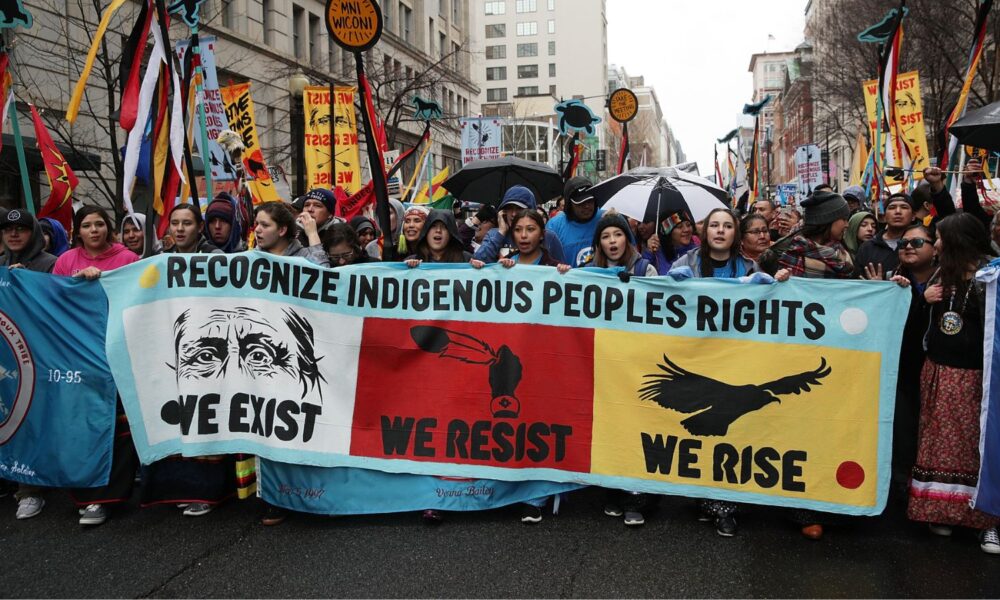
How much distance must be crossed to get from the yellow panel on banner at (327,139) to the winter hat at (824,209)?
740cm

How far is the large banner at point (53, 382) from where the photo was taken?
14.3 ft

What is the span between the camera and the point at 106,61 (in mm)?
11836

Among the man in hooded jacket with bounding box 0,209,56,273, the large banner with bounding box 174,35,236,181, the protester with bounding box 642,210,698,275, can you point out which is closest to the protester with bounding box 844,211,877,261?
the protester with bounding box 642,210,698,275

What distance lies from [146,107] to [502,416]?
359 cm

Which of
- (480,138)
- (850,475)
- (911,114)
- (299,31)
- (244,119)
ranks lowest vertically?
(850,475)

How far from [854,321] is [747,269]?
709 millimetres

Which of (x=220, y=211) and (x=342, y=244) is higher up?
(x=220, y=211)

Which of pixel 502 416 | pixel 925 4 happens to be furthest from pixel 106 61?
pixel 925 4

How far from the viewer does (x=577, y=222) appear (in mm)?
6504

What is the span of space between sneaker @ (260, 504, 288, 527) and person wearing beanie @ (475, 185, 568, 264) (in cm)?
212

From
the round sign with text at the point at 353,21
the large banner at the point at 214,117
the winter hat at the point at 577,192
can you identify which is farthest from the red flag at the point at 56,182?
the winter hat at the point at 577,192

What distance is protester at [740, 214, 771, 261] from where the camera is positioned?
15.8 feet

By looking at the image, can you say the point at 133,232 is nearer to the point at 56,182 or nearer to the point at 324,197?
the point at 324,197

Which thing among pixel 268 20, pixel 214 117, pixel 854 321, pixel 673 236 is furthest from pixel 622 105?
pixel 268 20
